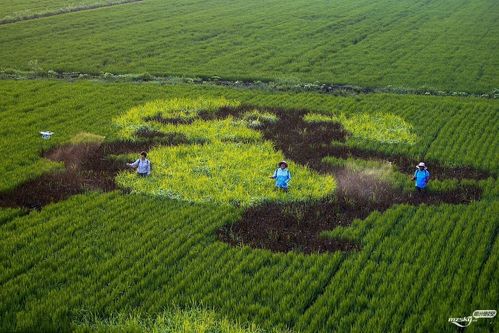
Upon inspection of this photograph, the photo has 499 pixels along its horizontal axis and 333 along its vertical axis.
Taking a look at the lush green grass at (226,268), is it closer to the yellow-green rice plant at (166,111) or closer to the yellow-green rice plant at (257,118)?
the yellow-green rice plant at (166,111)

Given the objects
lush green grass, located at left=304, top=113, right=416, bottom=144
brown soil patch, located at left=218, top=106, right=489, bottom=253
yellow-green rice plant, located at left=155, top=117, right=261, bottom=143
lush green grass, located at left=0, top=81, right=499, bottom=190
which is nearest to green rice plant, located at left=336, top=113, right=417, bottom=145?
lush green grass, located at left=304, top=113, right=416, bottom=144

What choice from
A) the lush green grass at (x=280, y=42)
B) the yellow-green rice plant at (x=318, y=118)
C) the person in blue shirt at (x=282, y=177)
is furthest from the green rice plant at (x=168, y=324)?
the lush green grass at (x=280, y=42)

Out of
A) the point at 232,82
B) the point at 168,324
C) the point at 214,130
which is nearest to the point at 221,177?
the point at 214,130

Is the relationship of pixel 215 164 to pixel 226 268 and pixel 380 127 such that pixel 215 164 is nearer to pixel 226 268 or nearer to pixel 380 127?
pixel 226 268

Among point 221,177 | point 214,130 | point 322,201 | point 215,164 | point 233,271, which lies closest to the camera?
point 233,271

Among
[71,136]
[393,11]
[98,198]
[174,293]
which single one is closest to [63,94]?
[71,136]

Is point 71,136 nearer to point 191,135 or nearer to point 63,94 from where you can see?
point 191,135

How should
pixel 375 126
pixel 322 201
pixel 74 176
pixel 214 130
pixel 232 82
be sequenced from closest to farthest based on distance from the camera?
pixel 322 201, pixel 74 176, pixel 214 130, pixel 375 126, pixel 232 82
